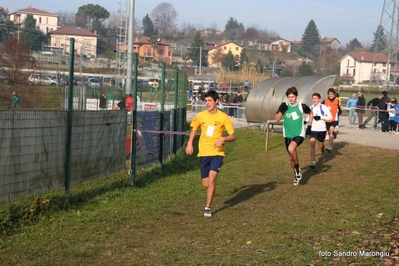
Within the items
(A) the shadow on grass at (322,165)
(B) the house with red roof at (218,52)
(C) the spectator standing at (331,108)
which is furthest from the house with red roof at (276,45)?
(C) the spectator standing at (331,108)

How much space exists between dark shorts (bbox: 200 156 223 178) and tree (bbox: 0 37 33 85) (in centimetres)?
307

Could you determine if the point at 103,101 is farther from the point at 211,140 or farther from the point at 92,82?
the point at 211,140

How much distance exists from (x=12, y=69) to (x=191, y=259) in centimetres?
349

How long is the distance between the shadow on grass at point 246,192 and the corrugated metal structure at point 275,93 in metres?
11.7

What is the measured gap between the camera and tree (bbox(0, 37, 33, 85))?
816 centimetres

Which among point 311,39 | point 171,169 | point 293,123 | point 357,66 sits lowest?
point 171,169

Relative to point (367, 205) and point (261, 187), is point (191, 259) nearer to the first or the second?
point (367, 205)

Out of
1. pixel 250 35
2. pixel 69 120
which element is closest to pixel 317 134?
pixel 69 120

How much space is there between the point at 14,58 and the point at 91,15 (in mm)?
139347

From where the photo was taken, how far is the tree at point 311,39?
568 ft

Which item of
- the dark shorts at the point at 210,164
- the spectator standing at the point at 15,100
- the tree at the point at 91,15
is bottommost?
the dark shorts at the point at 210,164

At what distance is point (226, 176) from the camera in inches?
560

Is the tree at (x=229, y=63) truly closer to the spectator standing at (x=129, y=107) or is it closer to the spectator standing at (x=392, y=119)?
the spectator standing at (x=392, y=119)

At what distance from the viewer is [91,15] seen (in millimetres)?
143375
